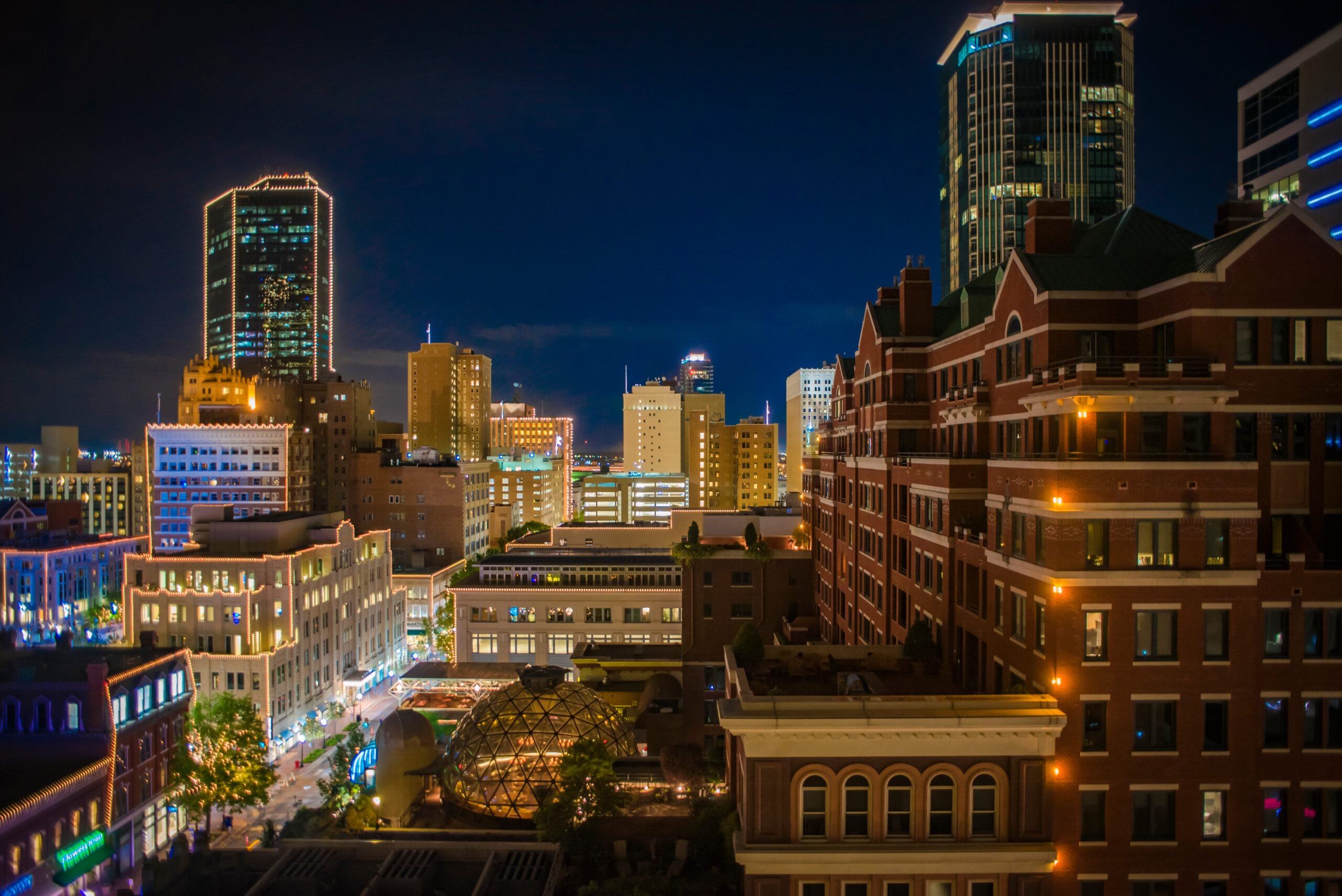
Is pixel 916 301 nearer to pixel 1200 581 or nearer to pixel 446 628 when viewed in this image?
pixel 1200 581

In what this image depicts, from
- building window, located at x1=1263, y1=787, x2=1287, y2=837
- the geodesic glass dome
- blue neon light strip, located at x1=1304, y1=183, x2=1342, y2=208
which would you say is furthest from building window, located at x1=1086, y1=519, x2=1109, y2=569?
blue neon light strip, located at x1=1304, y1=183, x2=1342, y2=208

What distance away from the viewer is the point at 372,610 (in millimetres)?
110625

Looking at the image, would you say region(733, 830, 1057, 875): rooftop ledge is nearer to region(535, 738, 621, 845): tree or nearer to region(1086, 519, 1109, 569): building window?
region(1086, 519, 1109, 569): building window

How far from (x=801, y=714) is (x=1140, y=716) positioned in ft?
39.8

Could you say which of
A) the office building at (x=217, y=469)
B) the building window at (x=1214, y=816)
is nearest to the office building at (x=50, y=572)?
the office building at (x=217, y=469)

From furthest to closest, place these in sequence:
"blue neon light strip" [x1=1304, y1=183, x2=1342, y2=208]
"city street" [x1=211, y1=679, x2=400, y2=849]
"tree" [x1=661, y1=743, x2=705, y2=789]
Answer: "blue neon light strip" [x1=1304, y1=183, x2=1342, y2=208] < "city street" [x1=211, y1=679, x2=400, y2=849] < "tree" [x1=661, y1=743, x2=705, y2=789]

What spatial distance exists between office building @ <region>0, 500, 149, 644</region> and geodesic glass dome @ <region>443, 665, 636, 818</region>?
307 ft

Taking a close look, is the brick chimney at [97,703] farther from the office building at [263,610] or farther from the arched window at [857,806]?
the arched window at [857,806]

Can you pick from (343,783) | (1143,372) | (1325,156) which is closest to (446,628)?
(343,783)

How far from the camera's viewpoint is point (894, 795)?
2995cm

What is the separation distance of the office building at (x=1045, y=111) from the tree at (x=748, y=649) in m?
105

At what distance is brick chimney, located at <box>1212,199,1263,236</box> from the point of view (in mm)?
33125

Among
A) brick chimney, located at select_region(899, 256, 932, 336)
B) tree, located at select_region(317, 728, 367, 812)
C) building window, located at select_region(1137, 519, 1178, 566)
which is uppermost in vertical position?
brick chimney, located at select_region(899, 256, 932, 336)

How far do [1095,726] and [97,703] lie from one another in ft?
196
